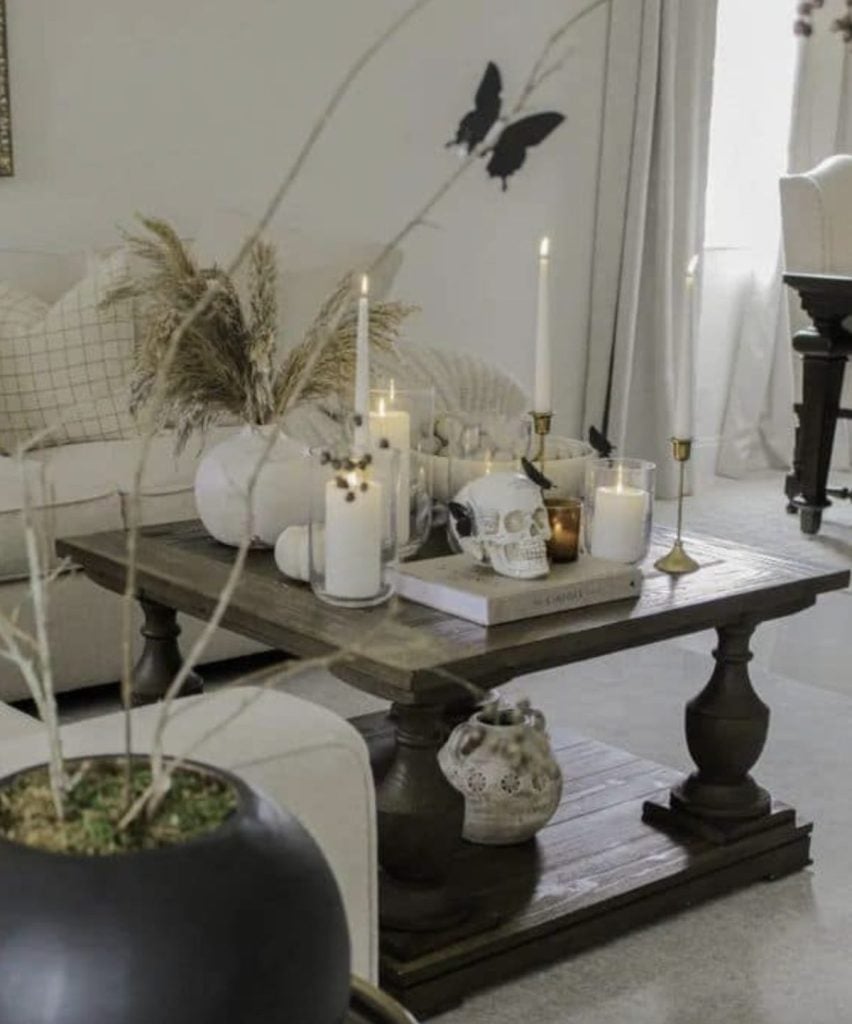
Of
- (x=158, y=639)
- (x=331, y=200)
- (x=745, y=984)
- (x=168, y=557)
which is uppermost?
(x=331, y=200)

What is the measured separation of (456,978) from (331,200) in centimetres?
295

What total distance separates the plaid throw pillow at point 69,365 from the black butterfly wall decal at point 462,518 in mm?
1364

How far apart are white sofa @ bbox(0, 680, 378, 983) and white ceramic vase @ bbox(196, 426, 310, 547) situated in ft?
2.90

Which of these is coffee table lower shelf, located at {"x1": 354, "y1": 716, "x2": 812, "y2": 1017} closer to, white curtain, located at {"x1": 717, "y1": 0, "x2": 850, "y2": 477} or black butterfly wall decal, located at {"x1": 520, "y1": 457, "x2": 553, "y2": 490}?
black butterfly wall decal, located at {"x1": 520, "y1": 457, "x2": 553, "y2": 490}

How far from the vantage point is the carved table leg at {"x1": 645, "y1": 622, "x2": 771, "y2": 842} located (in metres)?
2.42

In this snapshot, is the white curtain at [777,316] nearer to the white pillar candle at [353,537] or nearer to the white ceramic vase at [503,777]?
the white ceramic vase at [503,777]

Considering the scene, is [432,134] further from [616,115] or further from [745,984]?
[745,984]

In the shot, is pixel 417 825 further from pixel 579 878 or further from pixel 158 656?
pixel 158 656

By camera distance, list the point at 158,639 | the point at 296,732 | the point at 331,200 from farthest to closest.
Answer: the point at 331,200 < the point at 158,639 < the point at 296,732

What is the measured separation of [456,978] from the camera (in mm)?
2072

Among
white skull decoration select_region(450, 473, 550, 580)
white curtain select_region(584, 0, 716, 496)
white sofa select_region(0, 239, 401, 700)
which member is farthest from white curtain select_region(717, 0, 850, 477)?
white skull decoration select_region(450, 473, 550, 580)

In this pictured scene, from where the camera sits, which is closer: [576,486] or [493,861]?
[493,861]

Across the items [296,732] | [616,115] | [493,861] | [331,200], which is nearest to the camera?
[296,732]

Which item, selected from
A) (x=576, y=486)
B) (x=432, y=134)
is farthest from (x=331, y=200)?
(x=576, y=486)
